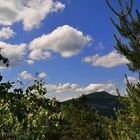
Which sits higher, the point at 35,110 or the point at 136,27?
the point at 136,27

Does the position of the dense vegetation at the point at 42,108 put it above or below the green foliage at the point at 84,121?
below

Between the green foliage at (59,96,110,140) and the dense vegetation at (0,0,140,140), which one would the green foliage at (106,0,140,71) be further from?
the green foliage at (59,96,110,140)

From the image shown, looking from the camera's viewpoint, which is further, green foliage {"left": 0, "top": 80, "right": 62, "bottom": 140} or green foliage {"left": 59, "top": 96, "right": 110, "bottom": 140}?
A: green foliage {"left": 59, "top": 96, "right": 110, "bottom": 140}

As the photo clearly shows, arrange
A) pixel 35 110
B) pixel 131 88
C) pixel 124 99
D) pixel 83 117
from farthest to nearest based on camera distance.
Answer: pixel 83 117 < pixel 124 99 < pixel 131 88 < pixel 35 110

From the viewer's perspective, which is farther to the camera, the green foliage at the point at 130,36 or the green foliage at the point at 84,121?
the green foliage at the point at 84,121

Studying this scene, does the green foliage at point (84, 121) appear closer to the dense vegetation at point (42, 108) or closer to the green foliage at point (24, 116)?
the dense vegetation at point (42, 108)

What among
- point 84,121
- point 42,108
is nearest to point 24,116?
point 42,108

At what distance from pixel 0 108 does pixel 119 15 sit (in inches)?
322

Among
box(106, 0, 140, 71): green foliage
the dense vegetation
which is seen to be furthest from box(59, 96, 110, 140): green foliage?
box(106, 0, 140, 71): green foliage

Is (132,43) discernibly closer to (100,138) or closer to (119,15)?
(119,15)

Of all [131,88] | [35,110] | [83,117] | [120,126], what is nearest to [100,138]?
[83,117]

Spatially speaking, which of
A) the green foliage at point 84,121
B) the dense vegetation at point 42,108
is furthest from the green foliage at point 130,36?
the green foliage at point 84,121

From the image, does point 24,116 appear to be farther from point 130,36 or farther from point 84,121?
point 84,121

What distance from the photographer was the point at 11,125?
1409cm
